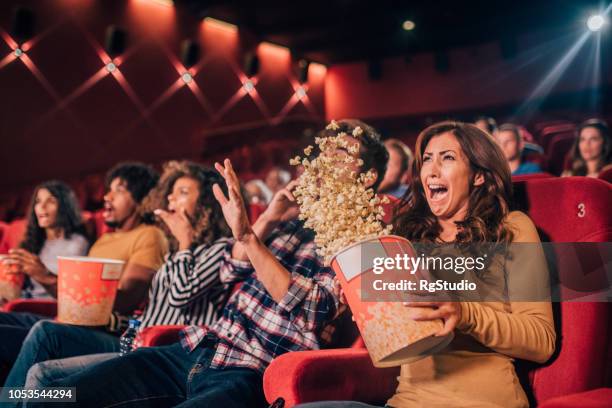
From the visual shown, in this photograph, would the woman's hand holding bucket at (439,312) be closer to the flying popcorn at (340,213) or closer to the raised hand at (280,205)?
the flying popcorn at (340,213)

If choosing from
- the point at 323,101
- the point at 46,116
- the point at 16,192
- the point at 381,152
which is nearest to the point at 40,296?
the point at 381,152

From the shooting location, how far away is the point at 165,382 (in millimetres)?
1363

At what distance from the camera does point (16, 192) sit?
5.07 m

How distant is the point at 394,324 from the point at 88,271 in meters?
0.89

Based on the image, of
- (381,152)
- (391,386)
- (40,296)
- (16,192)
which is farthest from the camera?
(16,192)

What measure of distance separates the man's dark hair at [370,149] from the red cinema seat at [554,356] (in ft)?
1.05

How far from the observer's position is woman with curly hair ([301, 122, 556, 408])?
38.5 inches

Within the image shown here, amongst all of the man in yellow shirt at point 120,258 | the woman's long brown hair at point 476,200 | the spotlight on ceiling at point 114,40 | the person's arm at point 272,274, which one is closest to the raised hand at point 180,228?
the man in yellow shirt at point 120,258

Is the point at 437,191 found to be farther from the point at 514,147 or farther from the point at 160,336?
the point at 514,147

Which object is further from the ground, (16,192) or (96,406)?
(16,192)

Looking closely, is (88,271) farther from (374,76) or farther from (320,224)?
(374,76)

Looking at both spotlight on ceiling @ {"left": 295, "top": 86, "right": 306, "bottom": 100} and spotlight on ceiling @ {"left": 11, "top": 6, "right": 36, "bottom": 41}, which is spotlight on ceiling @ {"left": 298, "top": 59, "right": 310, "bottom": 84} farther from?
spotlight on ceiling @ {"left": 11, "top": 6, "right": 36, "bottom": 41}

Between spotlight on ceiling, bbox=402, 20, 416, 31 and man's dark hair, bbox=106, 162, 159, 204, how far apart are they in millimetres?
6214

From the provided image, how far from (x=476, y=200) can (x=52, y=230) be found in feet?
6.06
